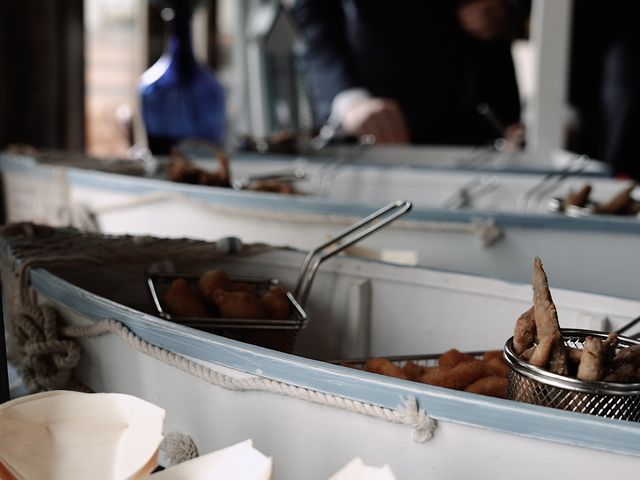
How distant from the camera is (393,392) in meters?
0.47

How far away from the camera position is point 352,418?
0.49 meters

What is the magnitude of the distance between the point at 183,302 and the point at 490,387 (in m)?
0.32

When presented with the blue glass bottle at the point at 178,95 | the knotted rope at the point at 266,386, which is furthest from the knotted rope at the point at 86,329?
the blue glass bottle at the point at 178,95

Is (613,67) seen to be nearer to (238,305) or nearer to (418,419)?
(238,305)

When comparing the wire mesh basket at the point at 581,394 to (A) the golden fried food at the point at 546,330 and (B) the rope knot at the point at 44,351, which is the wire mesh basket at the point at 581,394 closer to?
(A) the golden fried food at the point at 546,330

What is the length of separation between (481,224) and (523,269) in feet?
0.28

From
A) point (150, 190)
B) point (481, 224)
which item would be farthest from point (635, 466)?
point (150, 190)

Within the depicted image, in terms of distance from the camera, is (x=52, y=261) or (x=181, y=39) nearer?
(x=52, y=261)

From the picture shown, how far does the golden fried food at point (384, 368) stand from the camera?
2.03 ft

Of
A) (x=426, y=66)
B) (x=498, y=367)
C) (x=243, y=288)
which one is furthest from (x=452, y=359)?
(x=426, y=66)

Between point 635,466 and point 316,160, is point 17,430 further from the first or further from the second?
point 316,160

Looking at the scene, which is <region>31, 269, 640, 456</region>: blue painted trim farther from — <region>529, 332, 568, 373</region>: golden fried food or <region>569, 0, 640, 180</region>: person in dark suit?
<region>569, 0, 640, 180</region>: person in dark suit

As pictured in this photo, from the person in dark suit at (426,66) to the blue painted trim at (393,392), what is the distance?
2.02 metres

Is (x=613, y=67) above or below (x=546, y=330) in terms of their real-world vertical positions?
above
